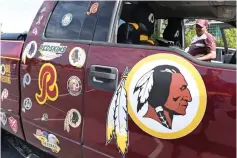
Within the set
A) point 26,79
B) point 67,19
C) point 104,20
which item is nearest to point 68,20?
point 67,19

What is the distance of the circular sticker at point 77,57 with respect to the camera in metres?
2.58

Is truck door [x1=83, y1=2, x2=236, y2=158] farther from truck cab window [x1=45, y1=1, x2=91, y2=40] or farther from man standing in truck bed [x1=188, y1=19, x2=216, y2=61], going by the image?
man standing in truck bed [x1=188, y1=19, x2=216, y2=61]

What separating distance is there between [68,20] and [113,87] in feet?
3.11

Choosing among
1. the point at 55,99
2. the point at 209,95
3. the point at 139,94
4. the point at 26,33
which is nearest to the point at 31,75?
the point at 55,99

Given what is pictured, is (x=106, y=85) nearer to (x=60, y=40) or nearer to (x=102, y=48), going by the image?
(x=102, y=48)

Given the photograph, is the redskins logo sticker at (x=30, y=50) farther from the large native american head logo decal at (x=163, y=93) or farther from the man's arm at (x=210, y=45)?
the man's arm at (x=210, y=45)

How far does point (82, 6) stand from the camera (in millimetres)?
2912

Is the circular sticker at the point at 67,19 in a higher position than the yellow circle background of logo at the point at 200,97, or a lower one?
higher

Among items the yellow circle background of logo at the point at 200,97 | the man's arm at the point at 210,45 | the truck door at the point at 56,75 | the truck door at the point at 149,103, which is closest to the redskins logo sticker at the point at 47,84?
the truck door at the point at 56,75

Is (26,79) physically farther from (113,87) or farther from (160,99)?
(160,99)

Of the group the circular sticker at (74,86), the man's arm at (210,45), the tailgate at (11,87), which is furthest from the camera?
the man's arm at (210,45)

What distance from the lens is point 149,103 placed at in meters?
2.09

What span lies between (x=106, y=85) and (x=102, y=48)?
10.9 inches

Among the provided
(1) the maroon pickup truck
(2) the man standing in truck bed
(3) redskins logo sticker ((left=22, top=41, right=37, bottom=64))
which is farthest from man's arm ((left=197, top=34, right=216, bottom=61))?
(3) redskins logo sticker ((left=22, top=41, right=37, bottom=64))
